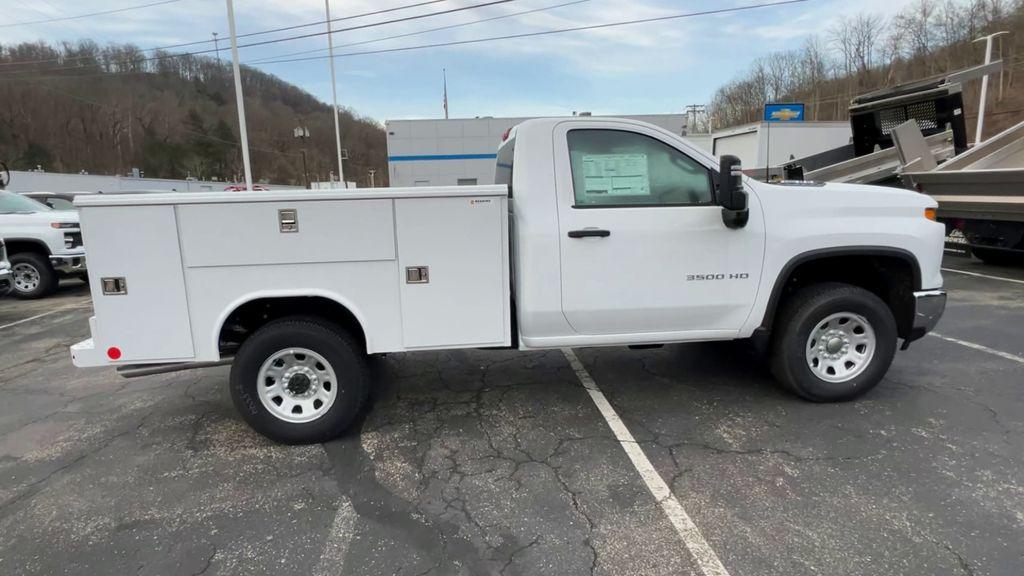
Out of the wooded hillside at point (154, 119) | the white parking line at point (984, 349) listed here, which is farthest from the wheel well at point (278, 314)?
the wooded hillside at point (154, 119)

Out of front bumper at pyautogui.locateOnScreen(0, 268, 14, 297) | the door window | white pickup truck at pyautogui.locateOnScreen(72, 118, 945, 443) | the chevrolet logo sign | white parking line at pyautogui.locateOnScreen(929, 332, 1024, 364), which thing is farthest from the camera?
the chevrolet logo sign

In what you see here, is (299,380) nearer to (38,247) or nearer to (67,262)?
(67,262)

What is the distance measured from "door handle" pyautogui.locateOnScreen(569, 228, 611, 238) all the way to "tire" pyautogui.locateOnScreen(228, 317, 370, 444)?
1.63m

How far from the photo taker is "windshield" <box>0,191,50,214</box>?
9.88 meters

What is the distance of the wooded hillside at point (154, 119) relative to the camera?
6184cm

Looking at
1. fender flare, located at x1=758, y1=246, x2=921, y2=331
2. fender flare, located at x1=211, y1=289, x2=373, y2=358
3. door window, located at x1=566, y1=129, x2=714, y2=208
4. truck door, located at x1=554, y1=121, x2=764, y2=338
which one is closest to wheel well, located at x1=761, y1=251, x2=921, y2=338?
fender flare, located at x1=758, y1=246, x2=921, y2=331

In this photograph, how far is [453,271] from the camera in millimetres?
3557

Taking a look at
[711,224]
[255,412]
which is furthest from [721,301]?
[255,412]

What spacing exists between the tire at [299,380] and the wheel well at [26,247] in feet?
29.0

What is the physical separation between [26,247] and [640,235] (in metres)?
11.1

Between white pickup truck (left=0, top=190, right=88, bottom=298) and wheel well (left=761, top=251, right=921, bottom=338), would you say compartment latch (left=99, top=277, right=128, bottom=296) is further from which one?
white pickup truck (left=0, top=190, right=88, bottom=298)

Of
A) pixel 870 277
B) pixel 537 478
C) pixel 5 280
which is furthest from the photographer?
pixel 5 280

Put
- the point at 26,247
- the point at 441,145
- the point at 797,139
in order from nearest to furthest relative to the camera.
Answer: the point at 26,247 < the point at 797,139 < the point at 441,145

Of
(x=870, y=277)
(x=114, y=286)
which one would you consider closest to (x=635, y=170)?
(x=870, y=277)
